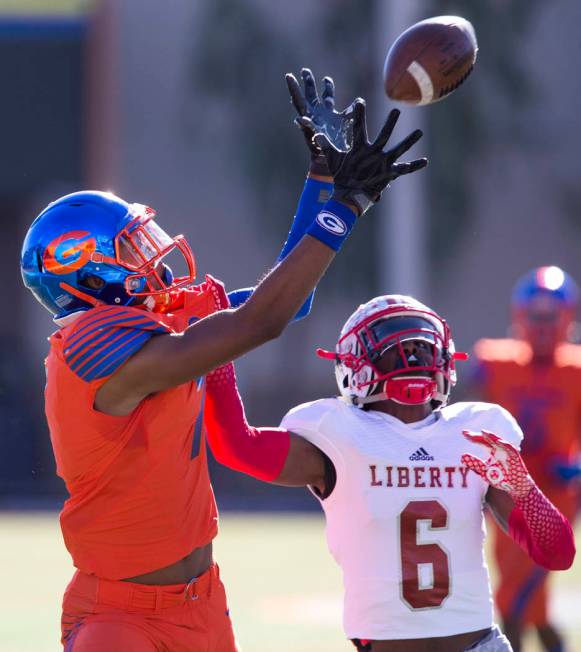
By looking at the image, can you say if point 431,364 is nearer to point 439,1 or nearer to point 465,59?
point 465,59

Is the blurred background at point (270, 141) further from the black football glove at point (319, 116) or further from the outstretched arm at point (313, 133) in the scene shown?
the black football glove at point (319, 116)

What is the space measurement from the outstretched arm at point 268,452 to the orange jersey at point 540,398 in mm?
3218

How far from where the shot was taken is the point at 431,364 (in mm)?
3779

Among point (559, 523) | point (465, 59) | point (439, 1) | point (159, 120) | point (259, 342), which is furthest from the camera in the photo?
point (159, 120)

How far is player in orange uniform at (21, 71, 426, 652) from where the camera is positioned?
3410mm

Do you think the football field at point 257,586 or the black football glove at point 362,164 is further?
the football field at point 257,586

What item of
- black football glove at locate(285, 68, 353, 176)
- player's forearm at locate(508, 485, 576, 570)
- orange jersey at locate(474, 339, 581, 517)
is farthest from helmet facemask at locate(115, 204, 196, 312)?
orange jersey at locate(474, 339, 581, 517)

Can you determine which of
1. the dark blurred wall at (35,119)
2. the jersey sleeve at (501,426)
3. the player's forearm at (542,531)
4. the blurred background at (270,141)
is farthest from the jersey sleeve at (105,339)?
the blurred background at (270,141)

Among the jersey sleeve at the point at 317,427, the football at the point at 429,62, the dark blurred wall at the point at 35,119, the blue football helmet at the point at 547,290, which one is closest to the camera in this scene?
the jersey sleeve at the point at 317,427

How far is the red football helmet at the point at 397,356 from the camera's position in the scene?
12.3 ft

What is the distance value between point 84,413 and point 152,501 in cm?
30

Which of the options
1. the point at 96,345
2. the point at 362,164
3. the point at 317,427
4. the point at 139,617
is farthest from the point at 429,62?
the point at 139,617

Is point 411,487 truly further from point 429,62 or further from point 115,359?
point 429,62

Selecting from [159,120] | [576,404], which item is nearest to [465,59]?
[576,404]
